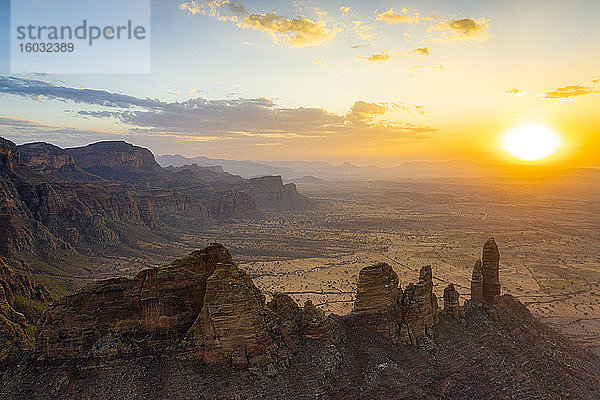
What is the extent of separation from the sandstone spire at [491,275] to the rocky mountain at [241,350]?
25.5ft

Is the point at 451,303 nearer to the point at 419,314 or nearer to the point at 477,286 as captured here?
the point at 419,314

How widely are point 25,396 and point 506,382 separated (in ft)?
103

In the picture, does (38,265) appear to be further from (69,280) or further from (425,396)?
(425,396)

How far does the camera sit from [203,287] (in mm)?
26141

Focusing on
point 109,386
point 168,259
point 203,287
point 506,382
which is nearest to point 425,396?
point 506,382

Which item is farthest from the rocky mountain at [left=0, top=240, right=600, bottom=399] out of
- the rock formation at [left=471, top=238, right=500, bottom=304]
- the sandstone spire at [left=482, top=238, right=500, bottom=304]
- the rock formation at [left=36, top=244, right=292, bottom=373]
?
the sandstone spire at [left=482, top=238, right=500, bottom=304]

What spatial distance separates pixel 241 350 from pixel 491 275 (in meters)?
26.9

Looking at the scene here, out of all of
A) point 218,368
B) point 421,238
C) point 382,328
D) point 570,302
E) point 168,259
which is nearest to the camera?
point 218,368

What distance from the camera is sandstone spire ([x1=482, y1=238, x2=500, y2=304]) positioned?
3741 cm

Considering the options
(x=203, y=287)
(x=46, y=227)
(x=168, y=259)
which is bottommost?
(x=168, y=259)

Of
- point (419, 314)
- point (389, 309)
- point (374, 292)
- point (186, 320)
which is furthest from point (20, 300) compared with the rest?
point (419, 314)

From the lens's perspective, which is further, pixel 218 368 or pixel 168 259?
pixel 168 259

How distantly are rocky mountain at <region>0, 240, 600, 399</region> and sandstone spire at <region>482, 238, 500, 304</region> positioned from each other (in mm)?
7762

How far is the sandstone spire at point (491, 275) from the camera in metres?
37.4
